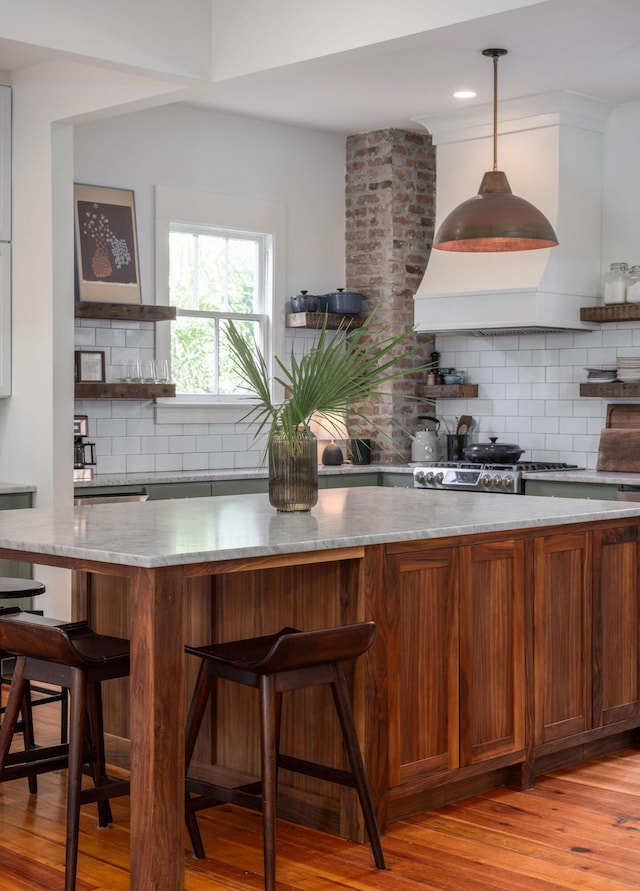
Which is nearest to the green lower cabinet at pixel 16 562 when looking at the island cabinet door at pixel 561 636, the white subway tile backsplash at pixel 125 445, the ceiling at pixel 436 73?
the white subway tile backsplash at pixel 125 445

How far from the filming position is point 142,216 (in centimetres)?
699

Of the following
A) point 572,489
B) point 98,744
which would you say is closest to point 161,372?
point 572,489

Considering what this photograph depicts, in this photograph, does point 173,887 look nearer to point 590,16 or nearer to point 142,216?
point 590,16

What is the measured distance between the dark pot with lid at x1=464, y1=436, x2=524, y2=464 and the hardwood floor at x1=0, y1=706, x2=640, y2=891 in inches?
125

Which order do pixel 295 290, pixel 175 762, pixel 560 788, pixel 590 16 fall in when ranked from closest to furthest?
pixel 175 762
pixel 560 788
pixel 590 16
pixel 295 290

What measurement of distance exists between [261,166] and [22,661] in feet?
16.3

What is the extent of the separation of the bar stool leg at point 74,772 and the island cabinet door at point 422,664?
999mm

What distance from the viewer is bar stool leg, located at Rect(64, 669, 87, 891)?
3080 millimetres

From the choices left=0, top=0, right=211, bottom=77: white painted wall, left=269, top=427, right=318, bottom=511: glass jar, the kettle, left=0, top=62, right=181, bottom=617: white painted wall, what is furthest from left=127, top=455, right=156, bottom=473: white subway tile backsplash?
left=269, top=427, right=318, bottom=511: glass jar

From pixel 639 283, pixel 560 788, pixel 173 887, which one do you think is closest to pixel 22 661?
pixel 173 887

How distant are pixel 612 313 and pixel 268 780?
4478mm

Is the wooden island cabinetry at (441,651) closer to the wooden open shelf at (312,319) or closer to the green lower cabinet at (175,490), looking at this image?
the green lower cabinet at (175,490)

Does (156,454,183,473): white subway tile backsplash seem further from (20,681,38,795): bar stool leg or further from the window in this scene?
(20,681,38,795): bar stool leg

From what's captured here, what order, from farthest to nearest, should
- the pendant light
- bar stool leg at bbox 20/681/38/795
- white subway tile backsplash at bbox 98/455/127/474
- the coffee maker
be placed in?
1. white subway tile backsplash at bbox 98/455/127/474
2. the coffee maker
3. the pendant light
4. bar stool leg at bbox 20/681/38/795
